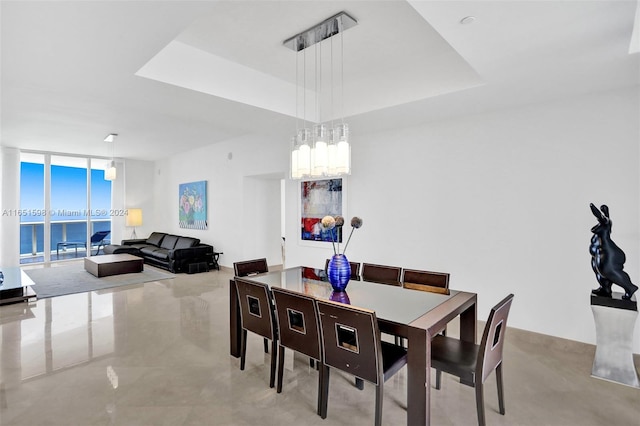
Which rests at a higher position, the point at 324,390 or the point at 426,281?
the point at 426,281

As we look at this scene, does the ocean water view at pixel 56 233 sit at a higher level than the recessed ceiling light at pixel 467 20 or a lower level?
lower

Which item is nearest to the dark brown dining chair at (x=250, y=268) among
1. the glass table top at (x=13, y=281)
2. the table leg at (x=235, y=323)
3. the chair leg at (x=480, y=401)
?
the table leg at (x=235, y=323)

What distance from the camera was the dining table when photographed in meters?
1.86

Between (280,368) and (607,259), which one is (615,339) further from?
(280,368)

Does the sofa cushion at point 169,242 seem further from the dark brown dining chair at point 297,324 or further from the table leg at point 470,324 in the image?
the table leg at point 470,324

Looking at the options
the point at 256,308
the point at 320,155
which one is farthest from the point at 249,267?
the point at 320,155

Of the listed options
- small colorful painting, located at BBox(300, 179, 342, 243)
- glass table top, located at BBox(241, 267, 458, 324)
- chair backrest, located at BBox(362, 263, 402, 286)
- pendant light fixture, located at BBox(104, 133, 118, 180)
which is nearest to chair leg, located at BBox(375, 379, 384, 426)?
glass table top, located at BBox(241, 267, 458, 324)

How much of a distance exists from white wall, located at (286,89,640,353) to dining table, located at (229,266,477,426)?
1.55 metres

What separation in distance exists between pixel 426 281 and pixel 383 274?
472mm

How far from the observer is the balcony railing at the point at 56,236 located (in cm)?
850

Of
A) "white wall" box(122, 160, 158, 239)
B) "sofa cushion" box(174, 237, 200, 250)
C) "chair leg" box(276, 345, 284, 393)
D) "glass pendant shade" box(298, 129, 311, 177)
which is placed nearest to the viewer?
"chair leg" box(276, 345, 284, 393)

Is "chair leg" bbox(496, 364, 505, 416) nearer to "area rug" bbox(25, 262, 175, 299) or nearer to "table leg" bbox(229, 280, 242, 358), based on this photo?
"table leg" bbox(229, 280, 242, 358)

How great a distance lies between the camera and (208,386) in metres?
2.62

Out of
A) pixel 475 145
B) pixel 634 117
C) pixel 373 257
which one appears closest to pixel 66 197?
pixel 373 257
